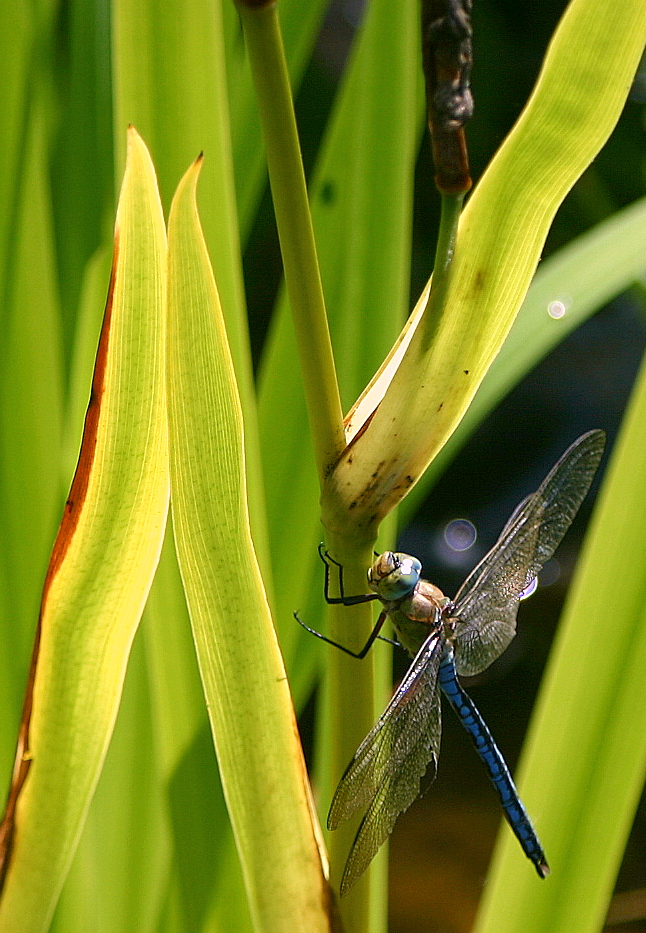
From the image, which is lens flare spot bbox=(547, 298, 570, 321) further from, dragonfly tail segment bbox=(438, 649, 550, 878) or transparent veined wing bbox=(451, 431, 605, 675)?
dragonfly tail segment bbox=(438, 649, 550, 878)

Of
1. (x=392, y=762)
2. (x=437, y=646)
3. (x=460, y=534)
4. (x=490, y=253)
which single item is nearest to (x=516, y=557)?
(x=437, y=646)

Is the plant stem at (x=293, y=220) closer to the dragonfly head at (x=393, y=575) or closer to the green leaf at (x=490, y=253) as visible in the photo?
the green leaf at (x=490, y=253)

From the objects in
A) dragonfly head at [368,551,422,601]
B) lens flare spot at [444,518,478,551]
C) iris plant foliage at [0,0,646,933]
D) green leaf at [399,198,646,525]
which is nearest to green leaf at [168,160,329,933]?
iris plant foliage at [0,0,646,933]

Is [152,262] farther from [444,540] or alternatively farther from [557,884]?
[444,540]

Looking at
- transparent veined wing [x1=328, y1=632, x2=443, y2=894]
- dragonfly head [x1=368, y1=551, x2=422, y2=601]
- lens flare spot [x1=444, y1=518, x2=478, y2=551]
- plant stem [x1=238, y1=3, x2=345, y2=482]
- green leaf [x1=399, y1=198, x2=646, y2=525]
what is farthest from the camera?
lens flare spot [x1=444, y1=518, x2=478, y2=551]

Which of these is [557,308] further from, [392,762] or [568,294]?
[392,762]

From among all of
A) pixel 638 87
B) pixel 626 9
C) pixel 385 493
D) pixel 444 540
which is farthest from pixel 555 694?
pixel 638 87

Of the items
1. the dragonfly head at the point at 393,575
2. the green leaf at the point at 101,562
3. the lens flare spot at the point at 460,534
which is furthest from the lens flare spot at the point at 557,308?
the lens flare spot at the point at 460,534
